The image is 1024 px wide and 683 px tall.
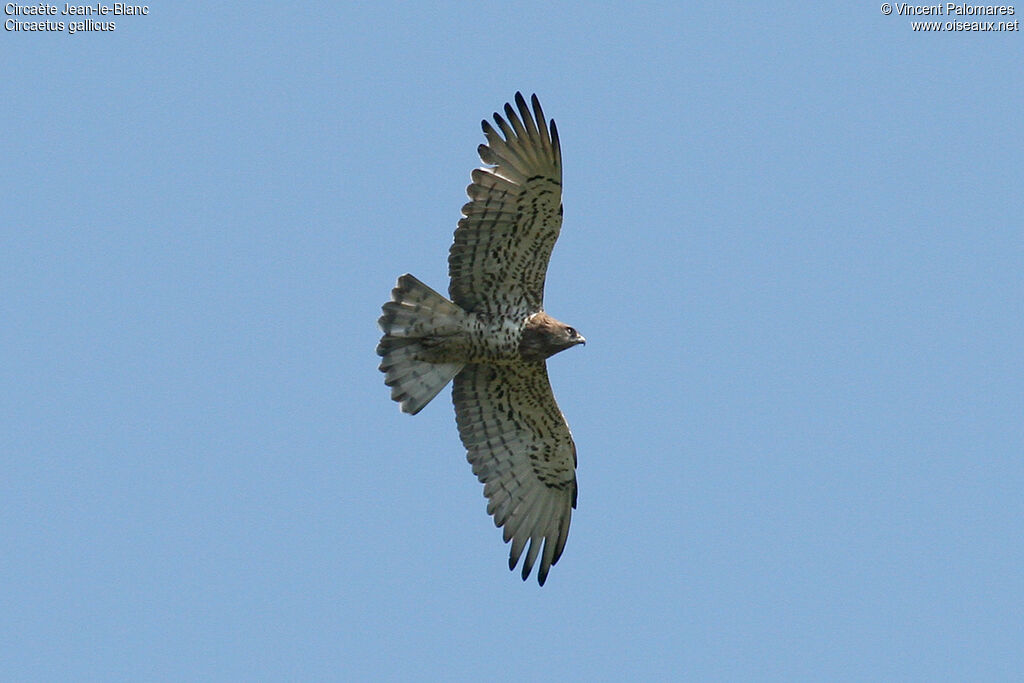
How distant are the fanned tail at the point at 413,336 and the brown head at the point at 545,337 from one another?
0.51m

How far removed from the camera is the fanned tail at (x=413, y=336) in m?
12.2

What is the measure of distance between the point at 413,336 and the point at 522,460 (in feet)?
4.94

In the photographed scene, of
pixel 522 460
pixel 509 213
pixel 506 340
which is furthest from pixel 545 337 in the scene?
pixel 522 460

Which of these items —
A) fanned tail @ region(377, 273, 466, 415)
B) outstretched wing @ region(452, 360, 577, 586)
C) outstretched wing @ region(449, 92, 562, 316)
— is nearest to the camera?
outstretched wing @ region(449, 92, 562, 316)

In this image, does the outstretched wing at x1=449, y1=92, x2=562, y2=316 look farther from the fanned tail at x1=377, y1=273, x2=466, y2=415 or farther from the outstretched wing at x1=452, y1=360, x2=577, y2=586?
the outstretched wing at x1=452, y1=360, x2=577, y2=586

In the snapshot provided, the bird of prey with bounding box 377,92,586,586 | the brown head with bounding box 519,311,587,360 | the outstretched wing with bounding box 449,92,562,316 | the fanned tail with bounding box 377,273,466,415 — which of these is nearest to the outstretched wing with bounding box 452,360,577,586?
the bird of prey with bounding box 377,92,586,586

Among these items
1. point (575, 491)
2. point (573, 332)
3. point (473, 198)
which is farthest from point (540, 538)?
point (473, 198)

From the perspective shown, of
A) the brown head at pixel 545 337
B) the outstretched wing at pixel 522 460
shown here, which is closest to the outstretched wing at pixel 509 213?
the brown head at pixel 545 337

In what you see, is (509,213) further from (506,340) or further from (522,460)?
(522,460)

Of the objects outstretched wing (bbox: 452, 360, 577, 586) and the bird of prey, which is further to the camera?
outstretched wing (bbox: 452, 360, 577, 586)

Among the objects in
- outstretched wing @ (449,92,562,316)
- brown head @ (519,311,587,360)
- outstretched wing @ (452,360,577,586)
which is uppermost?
outstretched wing @ (449,92,562,316)

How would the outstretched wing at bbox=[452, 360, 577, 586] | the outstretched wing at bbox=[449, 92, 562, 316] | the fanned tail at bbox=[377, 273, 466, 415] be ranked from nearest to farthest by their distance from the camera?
the outstretched wing at bbox=[449, 92, 562, 316] → the fanned tail at bbox=[377, 273, 466, 415] → the outstretched wing at bbox=[452, 360, 577, 586]

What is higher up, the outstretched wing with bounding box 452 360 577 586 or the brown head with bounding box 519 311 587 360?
the brown head with bounding box 519 311 587 360

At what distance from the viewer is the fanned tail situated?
1220 centimetres
